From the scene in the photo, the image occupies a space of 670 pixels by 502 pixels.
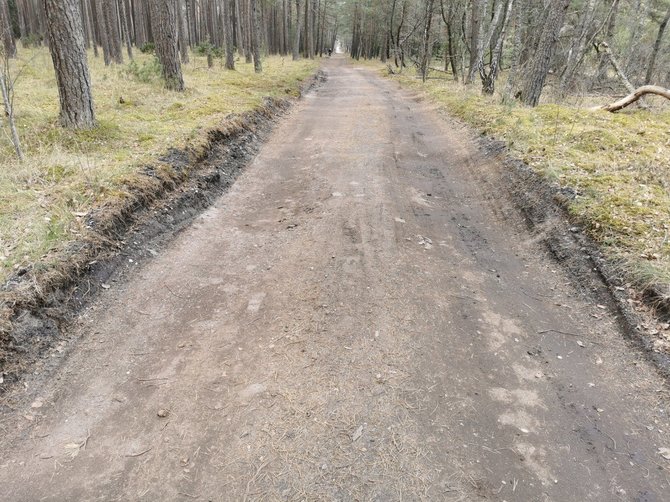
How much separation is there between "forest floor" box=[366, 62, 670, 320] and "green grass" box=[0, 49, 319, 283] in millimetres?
5585

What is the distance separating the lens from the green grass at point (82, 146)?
427 cm

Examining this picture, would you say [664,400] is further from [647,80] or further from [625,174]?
[647,80]

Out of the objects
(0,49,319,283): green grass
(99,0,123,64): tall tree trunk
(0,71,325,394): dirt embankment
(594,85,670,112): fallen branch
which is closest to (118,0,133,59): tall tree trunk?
(99,0,123,64): tall tree trunk

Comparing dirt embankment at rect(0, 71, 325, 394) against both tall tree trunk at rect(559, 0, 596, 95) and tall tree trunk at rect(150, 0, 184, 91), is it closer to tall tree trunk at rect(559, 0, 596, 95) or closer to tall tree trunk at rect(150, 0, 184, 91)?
tall tree trunk at rect(150, 0, 184, 91)

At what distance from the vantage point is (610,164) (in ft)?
21.0

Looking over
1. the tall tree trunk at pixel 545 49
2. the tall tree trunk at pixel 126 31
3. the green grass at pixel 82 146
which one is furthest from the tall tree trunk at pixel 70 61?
the tall tree trunk at pixel 126 31

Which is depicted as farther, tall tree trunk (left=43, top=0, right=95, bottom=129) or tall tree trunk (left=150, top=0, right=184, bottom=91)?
tall tree trunk (left=150, top=0, right=184, bottom=91)

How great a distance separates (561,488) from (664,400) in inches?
50.1

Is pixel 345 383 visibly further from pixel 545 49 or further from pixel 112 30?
pixel 112 30

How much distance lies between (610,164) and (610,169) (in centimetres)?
23

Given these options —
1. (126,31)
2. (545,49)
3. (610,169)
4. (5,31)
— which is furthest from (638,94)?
(126,31)

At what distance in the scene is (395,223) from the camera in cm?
560

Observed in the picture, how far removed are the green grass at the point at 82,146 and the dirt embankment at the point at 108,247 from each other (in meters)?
0.16

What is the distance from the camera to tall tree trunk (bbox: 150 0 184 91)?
11.0 m
